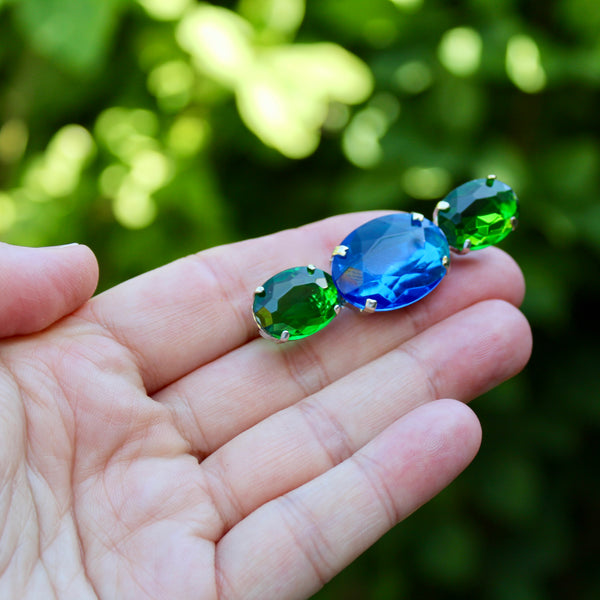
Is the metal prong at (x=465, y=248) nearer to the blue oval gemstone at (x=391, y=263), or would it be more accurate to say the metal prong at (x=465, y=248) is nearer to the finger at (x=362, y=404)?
the blue oval gemstone at (x=391, y=263)

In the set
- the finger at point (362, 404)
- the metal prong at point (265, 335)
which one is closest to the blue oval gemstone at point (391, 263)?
the finger at point (362, 404)

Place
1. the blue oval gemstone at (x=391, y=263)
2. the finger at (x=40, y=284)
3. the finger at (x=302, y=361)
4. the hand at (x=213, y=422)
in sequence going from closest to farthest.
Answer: the hand at (x=213, y=422), the finger at (x=40, y=284), the finger at (x=302, y=361), the blue oval gemstone at (x=391, y=263)

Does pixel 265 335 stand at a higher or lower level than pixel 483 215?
lower

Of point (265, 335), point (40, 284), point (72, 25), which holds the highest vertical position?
point (72, 25)

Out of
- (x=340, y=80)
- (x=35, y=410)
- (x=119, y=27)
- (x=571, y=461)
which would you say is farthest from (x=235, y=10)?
(x=571, y=461)

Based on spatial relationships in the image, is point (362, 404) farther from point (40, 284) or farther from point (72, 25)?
point (72, 25)

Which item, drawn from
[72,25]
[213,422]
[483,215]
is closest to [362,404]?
[213,422]

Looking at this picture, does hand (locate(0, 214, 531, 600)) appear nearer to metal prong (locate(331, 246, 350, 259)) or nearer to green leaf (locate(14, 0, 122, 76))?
metal prong (locate(331, 246, 350, 259))

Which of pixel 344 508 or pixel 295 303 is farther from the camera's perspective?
pixel 295 303

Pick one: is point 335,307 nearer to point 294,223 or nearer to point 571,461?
point 294,223

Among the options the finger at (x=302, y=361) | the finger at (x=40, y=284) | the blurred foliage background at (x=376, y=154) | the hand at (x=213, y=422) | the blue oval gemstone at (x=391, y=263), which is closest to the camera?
the hand at (x=213, y=422)
